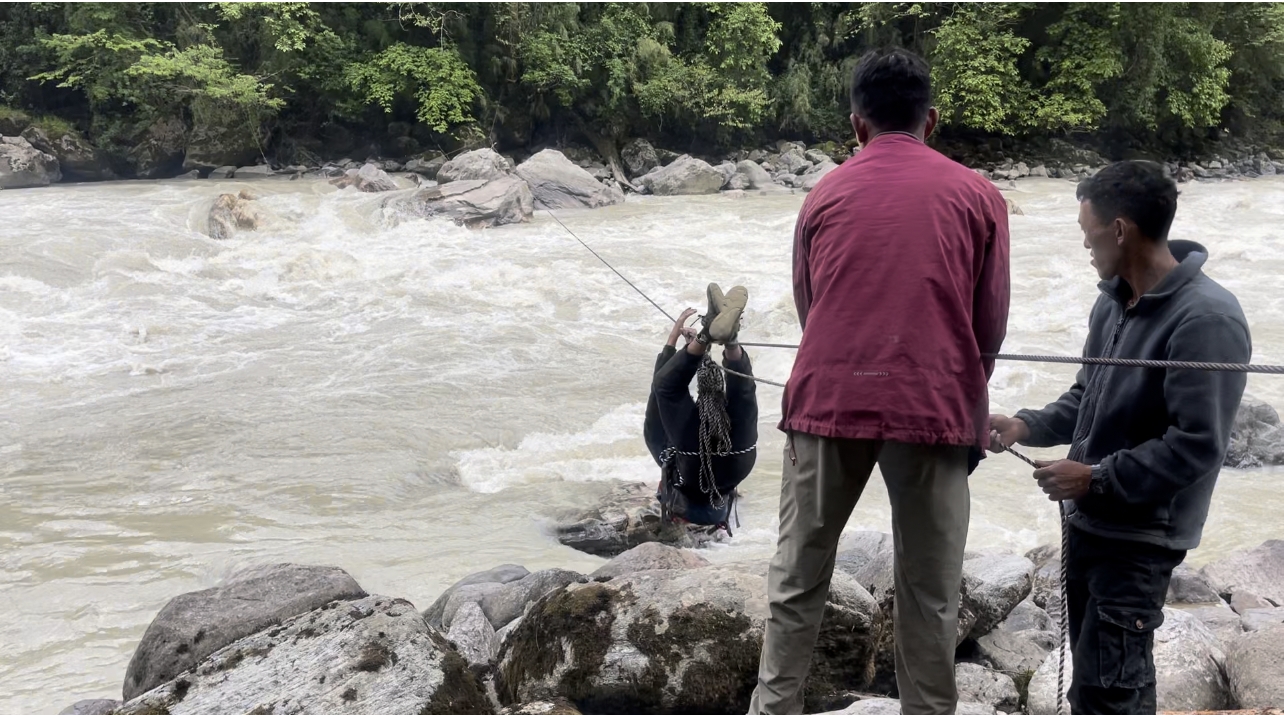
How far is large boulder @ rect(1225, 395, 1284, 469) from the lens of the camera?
5695mm

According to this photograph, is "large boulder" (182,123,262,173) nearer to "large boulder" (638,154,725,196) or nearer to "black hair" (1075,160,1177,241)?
"large boulder" (638,154,725,196)

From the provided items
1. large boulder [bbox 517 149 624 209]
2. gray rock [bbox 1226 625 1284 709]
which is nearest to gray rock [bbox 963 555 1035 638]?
gray rock [bbox 1226 625 1284 709]

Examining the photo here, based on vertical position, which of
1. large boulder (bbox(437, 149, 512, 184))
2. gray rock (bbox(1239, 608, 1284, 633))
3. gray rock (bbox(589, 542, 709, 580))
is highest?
large boulder (bbox(437, 149, 512, 184))

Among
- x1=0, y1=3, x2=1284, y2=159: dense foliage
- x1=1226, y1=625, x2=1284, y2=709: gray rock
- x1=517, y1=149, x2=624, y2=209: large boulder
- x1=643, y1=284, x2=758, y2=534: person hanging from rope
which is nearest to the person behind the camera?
x1=1226, y1=625, x2=1284, y2=709: gray rock

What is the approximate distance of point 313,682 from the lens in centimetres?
217

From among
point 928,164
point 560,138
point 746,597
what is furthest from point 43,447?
point 560,138

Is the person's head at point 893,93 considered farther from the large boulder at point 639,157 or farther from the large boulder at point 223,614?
the large boulder at point 639,157

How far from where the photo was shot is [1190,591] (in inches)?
150

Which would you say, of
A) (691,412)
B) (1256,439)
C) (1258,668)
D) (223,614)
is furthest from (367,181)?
(1258,668)

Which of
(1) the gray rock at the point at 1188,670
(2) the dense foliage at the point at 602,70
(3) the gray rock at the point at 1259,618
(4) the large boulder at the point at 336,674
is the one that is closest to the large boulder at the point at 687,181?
(2) the dense foliage at the point at 602,70

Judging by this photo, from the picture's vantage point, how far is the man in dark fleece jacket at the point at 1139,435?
1754 millimetres

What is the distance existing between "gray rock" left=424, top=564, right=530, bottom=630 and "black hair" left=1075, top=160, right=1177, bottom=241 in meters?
2.57

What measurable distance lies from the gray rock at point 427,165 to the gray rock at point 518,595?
1670 cm

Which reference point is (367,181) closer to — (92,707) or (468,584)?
(468,584)
